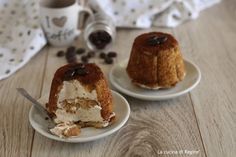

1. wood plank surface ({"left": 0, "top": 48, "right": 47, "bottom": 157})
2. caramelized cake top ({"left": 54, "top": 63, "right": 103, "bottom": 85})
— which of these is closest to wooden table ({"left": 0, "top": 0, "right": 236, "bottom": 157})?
wood plank surface ({"left": 0, "top": 48, "right": 47, "bottom": 157})

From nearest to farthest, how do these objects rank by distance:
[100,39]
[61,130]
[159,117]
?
[61,130] < [159,117] < [100,39]

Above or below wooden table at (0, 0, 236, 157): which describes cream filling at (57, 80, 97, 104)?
above

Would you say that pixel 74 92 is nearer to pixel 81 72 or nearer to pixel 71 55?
pixel 81 72

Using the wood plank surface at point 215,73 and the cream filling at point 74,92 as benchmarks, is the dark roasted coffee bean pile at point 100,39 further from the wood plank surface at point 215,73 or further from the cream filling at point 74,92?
the cream filling at point 74,92

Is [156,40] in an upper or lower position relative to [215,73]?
upper

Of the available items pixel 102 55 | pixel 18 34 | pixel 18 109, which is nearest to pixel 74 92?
pixel 18 109

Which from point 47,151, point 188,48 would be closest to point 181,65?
point 188,48

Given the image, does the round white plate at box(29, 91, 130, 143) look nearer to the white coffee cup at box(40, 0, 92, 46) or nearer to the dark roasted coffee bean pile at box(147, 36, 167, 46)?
the dark roasted coffee bean pile at box(147, 36, 167, 46)
